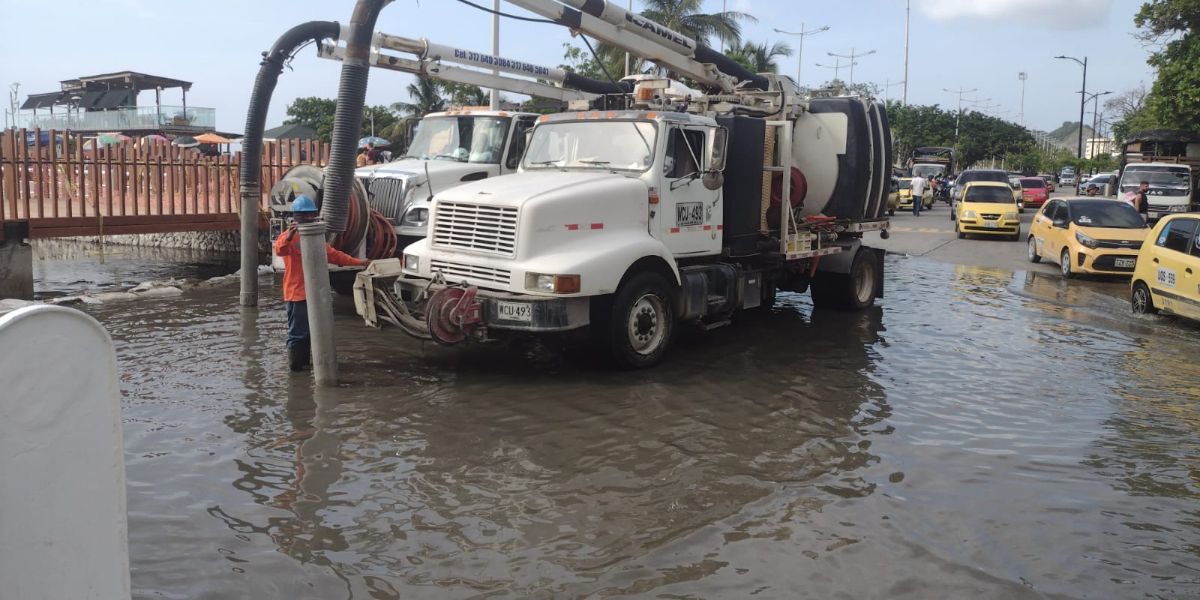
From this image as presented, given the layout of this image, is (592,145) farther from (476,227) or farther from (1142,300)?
(1142,300)

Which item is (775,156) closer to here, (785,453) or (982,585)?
(785,453)

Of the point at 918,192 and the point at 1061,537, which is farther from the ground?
the point at 918,192

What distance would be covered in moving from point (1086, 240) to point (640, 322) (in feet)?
36.8

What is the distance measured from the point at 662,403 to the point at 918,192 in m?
31.9

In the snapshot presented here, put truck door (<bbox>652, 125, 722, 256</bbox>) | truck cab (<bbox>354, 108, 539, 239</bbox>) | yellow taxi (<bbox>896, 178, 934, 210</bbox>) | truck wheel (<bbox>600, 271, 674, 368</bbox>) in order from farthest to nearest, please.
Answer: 1. yellow taxi (<bbox>896, 178, 934, 210</bbox>)
2. truck cab (<bbox>354, 108, 539, 239</bbox>)
3. truck door (<bbox>652, 125, 722, 256</bbox>)
4. truck wheel (<bbox>600, 271, 674, 368</bbox>)

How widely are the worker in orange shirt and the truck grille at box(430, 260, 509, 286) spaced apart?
784 mm

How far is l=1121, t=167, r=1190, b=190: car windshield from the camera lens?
98.7 feet

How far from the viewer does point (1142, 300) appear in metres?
12.5

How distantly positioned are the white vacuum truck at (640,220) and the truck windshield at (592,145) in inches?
0.6

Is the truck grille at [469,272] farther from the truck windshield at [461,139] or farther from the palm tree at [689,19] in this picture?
the palm tree at [689,19]

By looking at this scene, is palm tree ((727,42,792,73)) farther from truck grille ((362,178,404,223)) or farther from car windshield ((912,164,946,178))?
truck grille ((362,178,404,223))

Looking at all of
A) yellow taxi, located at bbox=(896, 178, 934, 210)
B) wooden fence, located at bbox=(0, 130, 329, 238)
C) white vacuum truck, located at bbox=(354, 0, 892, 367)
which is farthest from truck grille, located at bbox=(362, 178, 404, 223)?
yellow taxi, located at bbox=(896, 178, 934, 210)

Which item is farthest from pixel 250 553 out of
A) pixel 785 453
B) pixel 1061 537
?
pixel 1061 537

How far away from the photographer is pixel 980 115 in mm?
94500
